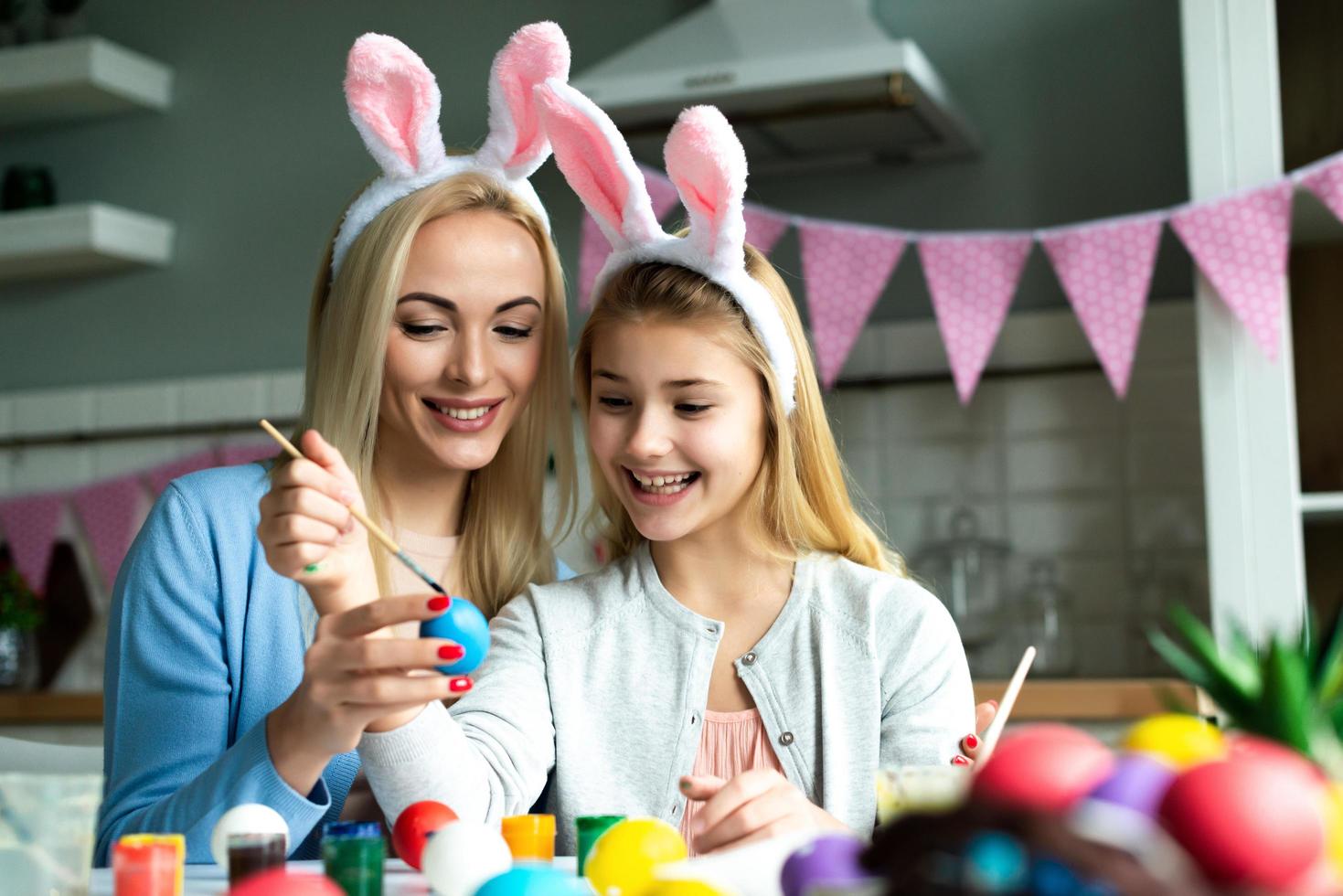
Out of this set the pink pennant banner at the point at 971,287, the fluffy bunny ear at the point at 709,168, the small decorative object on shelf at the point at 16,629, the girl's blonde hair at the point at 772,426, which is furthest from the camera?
the small decorative object on shelf at the point at 16,629

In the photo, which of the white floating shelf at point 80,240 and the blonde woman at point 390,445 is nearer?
the blonde woman at point 390,445

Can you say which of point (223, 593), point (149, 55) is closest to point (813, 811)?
point (223, 593)

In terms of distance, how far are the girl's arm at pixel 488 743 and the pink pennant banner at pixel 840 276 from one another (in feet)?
4.44

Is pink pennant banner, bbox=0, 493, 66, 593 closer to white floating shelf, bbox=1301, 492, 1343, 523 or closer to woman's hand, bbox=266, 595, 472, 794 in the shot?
woman's hand, bbox=266, 595, 472, 794

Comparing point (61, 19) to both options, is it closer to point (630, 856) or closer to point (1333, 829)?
point (630, 856)

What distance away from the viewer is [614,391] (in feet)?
4.83

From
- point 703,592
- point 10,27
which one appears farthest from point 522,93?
point 10,27

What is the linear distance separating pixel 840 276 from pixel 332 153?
4.74 feet

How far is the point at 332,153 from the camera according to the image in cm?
356

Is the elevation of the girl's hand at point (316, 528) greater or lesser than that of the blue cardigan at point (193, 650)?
greater

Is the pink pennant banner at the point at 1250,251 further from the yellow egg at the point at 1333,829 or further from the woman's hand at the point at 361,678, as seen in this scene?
the yellow egg at the point at 1333,829

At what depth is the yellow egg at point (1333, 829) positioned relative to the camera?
0.51 meters

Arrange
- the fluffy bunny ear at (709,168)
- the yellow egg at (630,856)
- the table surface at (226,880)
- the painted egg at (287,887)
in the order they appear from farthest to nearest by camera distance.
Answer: the fluffy bunny ear at (709,168), the table surface at (226,880), the yellow egg at (630,856), the painted egg at (287,887)

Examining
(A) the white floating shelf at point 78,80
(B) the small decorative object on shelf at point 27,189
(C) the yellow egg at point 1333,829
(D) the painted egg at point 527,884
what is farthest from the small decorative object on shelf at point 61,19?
(C) the yellow egg at point 1333,829
